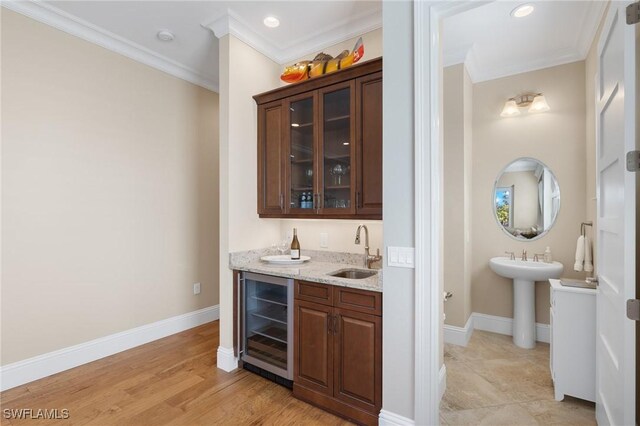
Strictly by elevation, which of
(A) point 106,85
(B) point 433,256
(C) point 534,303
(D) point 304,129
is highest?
(A) point 106,85

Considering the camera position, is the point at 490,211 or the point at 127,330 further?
the point at 490,211

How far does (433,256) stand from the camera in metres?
1.70

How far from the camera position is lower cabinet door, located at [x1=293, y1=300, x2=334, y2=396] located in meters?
2.05

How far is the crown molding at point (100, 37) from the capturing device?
2387 mm

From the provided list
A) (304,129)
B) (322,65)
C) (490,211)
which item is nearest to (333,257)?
(304,129)

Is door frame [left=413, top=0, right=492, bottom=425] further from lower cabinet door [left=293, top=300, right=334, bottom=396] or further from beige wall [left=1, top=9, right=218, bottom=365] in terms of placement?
beige wall [left=1, top=9, right=218, bottom=365]

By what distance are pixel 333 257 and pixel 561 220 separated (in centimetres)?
245

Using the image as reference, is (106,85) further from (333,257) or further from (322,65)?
(333,257)

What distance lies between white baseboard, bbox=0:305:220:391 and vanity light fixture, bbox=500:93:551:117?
4.22m

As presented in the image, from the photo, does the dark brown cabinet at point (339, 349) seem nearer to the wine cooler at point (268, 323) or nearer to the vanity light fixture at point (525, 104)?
the wine cooler at point (268, 323)

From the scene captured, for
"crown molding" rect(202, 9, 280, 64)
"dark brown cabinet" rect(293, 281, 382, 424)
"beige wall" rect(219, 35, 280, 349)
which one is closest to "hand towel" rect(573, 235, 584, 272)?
"dark brown cabinet" rect(293, 281, 382, 424)

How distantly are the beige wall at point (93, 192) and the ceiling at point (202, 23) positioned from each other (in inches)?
5.5

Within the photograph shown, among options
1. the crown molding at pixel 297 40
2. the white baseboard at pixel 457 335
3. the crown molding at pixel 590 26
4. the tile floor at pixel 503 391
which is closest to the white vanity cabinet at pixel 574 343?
the tile floor at pixel 503 391

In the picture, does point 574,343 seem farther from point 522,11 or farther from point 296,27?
point 296,27
